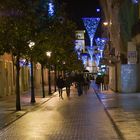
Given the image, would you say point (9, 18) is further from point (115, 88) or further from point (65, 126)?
point (115, 88)

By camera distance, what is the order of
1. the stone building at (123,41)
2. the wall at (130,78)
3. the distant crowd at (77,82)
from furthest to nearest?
the stone building at (123,41), the wall at (130,78), the distant crowd at (77,82)

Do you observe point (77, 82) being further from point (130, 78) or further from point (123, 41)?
point (123, 41)

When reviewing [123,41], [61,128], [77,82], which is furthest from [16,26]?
[123,41]

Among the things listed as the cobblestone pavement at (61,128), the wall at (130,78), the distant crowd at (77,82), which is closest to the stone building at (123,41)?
the wall at (130,78)

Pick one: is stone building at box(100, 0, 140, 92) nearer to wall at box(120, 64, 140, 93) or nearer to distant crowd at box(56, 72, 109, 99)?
wall at box(120, 64, 140, 93)

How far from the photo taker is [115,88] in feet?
161

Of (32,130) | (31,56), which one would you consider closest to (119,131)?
(32,130)

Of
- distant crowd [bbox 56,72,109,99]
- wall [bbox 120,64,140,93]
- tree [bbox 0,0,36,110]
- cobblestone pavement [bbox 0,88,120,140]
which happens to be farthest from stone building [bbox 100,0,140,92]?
cobblestone pavement [bbox 0,88,120,140]

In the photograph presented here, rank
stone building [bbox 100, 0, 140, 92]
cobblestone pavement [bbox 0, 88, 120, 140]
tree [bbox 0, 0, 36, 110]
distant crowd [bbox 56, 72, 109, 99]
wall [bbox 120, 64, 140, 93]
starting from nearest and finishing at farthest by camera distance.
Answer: cobblestone pavement [bbox 0, 88, 120, 140]
tree [bbox 0, 0, 36, 110]
distant crowd [bbox 56, 72, 109, 99]
wall [bbox 120, 64, 140, 93]
stone building [bbox 100, 0, 140, 92]

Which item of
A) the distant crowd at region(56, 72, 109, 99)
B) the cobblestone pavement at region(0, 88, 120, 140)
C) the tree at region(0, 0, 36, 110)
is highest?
the tree at region(0, 0, 36, 110)

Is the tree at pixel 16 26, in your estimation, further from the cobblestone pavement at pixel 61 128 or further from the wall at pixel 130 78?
the wall at pixel 130 78

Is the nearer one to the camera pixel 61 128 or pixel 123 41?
pixel 61 128

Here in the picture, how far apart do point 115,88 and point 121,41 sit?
526 centimetres

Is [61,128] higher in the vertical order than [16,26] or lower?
lower
